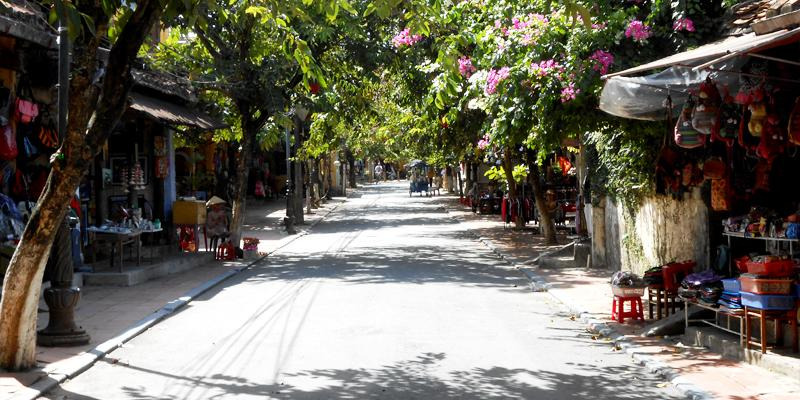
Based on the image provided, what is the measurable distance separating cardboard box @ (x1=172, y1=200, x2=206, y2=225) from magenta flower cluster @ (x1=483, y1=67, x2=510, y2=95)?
10.0 m

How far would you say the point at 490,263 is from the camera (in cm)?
1948

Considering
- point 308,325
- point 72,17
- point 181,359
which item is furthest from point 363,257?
point 72,17

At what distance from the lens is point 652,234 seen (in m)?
13.6

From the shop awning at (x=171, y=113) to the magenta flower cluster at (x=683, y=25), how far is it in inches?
361

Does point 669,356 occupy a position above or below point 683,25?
below

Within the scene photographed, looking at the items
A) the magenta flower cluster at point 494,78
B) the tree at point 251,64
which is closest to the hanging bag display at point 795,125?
the magenta flower cluster at point 494,78

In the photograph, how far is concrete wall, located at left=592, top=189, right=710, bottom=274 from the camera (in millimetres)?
11727

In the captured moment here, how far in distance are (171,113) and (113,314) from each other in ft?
21.3

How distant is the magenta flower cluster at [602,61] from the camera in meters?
11.9

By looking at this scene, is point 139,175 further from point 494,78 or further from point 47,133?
point 494,78

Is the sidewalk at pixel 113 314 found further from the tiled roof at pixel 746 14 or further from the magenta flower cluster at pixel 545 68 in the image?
the tiled roof at pixel 746 14

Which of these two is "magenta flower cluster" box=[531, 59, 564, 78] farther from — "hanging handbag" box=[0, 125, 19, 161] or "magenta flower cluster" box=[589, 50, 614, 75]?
"hanging handbag" box=[0, 125, 19, 161]

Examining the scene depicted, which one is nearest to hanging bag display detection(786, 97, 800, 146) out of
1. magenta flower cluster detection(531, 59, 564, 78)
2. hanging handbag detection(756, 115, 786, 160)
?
hanging handbag detection(756, 115, 786, 160)

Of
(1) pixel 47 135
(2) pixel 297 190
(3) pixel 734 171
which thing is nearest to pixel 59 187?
(1) pixel 47 135
